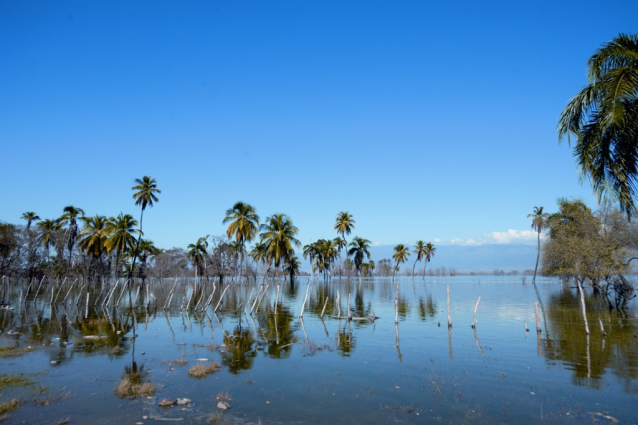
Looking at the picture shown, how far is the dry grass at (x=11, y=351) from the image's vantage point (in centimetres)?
1752

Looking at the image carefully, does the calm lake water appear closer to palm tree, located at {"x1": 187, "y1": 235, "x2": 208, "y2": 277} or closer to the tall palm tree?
the tall palm tree

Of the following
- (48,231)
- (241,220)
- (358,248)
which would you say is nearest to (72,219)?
(48,231)

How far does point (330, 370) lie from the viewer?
16672 millimetres

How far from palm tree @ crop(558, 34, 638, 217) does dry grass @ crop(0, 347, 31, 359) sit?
24295mm

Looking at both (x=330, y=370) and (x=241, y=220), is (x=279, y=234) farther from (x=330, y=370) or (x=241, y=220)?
(x=330, y=370)

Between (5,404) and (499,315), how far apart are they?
111ft

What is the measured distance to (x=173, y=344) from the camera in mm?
21578

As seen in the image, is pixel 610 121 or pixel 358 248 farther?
pixel 358 248

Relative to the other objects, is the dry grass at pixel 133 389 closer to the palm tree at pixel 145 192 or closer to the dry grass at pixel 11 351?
the dry grass at pixel 11 351

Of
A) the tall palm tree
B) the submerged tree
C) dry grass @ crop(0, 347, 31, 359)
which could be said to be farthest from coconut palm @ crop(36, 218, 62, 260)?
the submerged tree

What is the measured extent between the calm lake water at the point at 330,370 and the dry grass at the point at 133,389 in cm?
30

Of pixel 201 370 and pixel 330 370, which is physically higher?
pixel 201 370

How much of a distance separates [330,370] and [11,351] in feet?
48.9

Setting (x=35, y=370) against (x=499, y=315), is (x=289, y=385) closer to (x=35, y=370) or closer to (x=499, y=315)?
(x=35, y=370)
